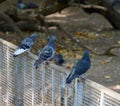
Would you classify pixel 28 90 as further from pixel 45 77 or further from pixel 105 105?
pixel 105 105

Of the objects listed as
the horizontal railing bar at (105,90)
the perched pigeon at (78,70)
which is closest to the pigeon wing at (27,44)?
the perched pigeon at (78,70)

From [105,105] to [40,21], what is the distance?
7.05 metres

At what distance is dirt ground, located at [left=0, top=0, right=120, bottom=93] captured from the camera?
8508mm

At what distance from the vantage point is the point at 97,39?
40.7 feet

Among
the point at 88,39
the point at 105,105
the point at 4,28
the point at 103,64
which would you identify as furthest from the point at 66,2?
the point at 105,105

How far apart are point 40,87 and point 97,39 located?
25.4 ft

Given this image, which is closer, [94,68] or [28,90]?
[28,90]

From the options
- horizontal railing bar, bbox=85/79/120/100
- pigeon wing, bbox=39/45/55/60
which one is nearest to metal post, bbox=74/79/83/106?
horizontal railing bar, bbox=85/79/120/100

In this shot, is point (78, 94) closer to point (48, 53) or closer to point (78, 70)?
point (78, 70)

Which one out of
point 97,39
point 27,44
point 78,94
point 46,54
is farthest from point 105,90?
point 97,39

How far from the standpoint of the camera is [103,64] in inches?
374

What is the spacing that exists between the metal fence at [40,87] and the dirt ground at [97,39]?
2.59 m

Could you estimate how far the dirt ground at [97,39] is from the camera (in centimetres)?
851

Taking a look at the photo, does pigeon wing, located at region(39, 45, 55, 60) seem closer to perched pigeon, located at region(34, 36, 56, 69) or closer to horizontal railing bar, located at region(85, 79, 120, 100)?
perched pigeon, located at region(34, 36, 56, 69)
